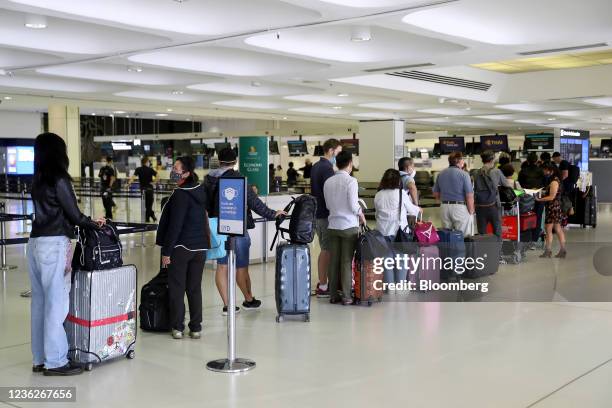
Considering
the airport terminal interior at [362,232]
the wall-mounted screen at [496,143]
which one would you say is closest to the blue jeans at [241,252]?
the airport terminal interior at [362,232]

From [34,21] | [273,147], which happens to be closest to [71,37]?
[34,21]

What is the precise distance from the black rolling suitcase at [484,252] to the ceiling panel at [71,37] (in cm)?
459

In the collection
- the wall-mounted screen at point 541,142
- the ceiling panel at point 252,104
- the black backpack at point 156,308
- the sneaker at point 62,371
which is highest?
the ceiling panel at point 252,104

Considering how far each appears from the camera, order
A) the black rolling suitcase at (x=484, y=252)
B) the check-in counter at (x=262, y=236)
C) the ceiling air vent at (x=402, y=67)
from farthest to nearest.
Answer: the check-in counter at (x=262, y=236) < the ceiling air vent at (x=402, y=67) < the black rolling suitcase at (x=484, y=252)

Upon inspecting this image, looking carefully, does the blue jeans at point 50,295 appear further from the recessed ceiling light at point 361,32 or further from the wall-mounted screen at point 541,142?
the wall-mounted screen at point 541,142

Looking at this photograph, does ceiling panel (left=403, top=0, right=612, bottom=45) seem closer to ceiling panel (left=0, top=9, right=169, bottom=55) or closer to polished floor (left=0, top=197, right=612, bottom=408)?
polished floor (left=0, top=197, right=612, bottom=408)

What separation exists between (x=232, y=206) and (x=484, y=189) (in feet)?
19.9

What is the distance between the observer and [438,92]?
14.9m

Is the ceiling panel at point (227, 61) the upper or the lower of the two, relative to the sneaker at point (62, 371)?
upper

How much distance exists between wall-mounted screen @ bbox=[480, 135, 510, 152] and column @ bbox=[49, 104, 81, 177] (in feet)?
49.5

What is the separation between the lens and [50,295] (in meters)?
5.10

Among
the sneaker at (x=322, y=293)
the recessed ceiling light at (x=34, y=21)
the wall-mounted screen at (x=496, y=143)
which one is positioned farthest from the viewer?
the wall-mounted screen at (x=496, y=143)

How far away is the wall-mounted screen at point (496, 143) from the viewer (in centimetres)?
2675

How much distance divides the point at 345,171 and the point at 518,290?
2.86 meters
